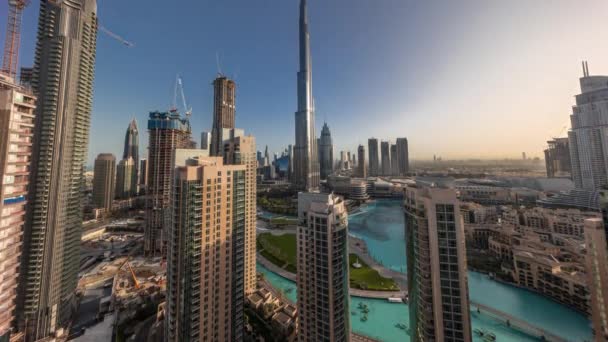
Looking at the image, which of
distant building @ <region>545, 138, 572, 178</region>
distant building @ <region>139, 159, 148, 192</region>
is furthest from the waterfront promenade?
distant building @ <region>139, 159, 148, 192</region>

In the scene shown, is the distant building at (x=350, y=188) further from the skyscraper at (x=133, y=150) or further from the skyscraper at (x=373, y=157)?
the skyscraper at (x=133, y=150)

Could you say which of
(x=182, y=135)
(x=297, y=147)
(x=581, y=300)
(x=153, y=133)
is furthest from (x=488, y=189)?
(x=153, y=133)

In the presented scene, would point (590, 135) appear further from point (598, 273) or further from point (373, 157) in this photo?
point (373, 157)

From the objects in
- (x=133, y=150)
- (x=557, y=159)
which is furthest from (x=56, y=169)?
(x=557, y=159)

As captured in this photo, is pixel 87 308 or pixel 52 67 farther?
pixel 87 308

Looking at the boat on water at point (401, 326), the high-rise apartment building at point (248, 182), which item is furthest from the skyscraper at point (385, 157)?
the boat on water at point (401, 326)

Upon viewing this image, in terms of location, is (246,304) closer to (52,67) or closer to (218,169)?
(218,169)
